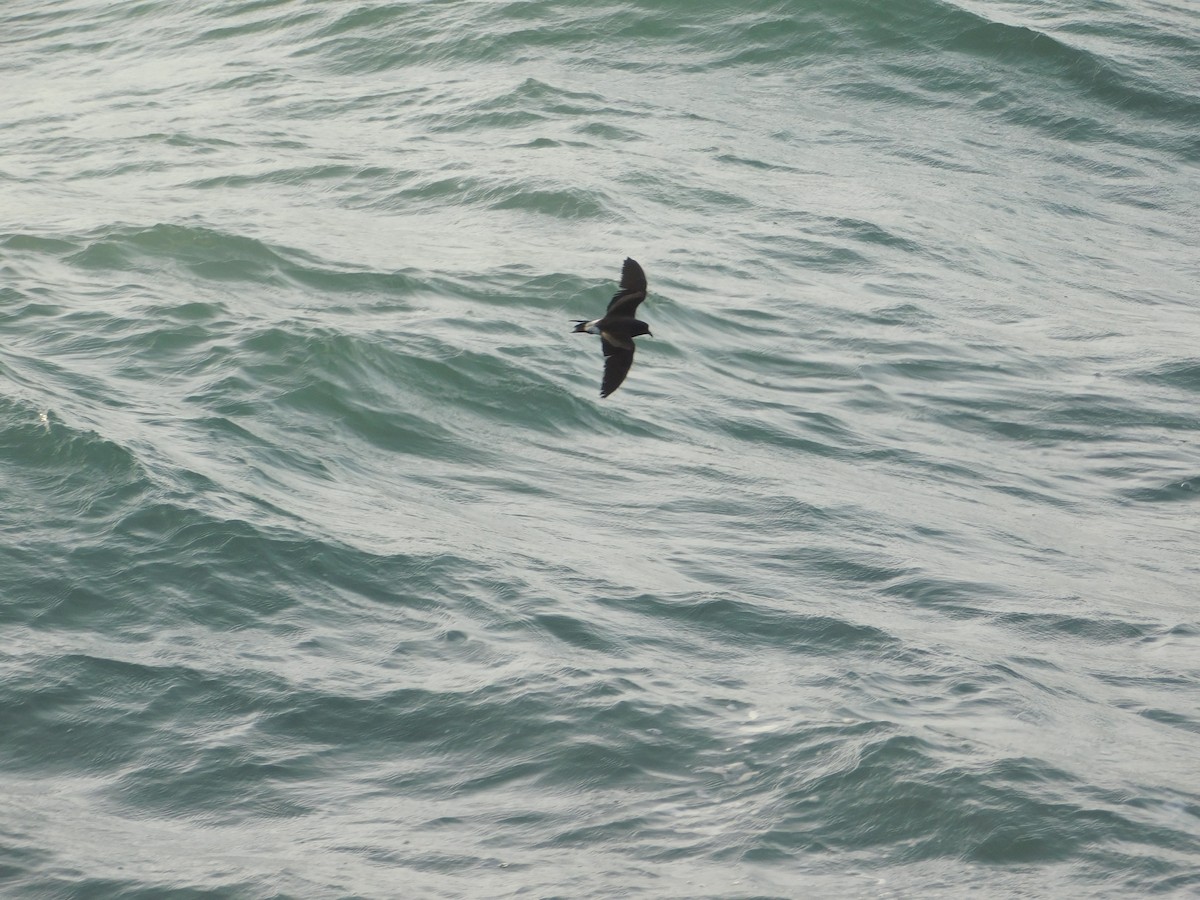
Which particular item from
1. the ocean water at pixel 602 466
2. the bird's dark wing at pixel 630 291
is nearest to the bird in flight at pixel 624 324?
the bird's dark wing at pixel 630 291

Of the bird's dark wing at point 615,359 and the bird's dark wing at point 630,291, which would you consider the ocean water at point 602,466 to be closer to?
the bird's dark wing at point 615,359

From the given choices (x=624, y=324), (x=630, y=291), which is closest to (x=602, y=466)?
(x=624, y=324)

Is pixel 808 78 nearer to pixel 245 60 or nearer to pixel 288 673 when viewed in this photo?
pixel 245 60

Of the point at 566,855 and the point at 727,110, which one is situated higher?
the point at 727,110

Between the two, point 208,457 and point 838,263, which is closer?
point 208,457

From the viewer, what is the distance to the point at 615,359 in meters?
8.52

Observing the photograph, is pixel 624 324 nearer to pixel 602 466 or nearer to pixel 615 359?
Answer: pixel 615 359

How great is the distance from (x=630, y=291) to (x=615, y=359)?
400mm

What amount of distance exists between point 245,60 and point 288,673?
14698mm

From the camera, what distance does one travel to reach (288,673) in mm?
9055

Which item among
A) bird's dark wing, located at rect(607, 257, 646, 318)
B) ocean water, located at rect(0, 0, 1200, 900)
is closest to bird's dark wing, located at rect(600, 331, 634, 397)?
bird's dark wing, located at rect(607, 257, 646, 318)

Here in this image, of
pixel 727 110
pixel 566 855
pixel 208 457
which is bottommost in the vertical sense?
pixel 566 855

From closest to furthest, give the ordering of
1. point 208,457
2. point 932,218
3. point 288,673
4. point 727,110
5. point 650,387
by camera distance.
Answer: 1. point 288,673
2. point 208,457
3. point 650,387
4. point 932,218
5. point 727,110

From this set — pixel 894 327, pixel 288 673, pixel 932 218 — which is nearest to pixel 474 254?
pixel 894 327
